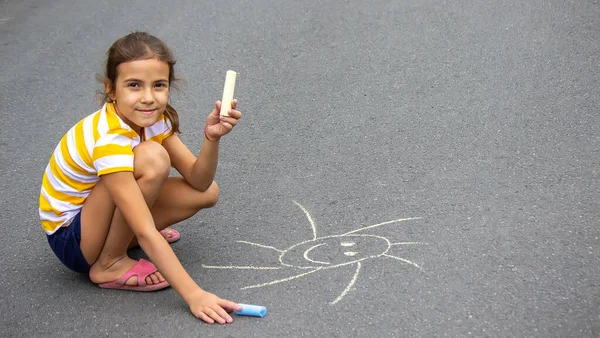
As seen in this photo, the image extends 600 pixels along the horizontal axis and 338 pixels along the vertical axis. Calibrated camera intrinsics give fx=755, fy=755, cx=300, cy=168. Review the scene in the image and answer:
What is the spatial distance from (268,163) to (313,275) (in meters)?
1.19

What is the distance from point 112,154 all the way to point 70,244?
44cm

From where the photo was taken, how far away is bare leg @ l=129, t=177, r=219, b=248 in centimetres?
314

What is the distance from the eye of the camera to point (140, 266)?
9.77 feet

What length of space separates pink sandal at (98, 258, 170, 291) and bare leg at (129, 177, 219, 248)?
227 mm

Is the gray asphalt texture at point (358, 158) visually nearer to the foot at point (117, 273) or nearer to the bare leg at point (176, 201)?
the foot at point (117, 273)

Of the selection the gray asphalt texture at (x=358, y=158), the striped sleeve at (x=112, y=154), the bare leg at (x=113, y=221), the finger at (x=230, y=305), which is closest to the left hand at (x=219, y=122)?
the bare leg at (x=113, y=221)

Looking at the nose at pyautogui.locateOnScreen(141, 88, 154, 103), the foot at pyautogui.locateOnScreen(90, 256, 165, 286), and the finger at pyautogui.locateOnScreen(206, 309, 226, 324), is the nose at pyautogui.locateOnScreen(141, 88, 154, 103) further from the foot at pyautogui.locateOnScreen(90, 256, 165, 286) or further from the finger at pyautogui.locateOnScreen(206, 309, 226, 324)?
the finger at pyautogui.locateOnScreen(206, 309, 226, 324)

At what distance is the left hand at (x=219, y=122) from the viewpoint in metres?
2.87

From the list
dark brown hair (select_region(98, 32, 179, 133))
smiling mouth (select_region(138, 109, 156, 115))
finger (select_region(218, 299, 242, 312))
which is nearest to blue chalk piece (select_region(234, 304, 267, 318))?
finger (select_region(218, 299, 242, 312))

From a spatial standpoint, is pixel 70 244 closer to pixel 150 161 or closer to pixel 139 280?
pixel 139 280

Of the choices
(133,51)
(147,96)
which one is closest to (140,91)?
(147,96)

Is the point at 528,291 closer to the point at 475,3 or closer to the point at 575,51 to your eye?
the point at 575,51

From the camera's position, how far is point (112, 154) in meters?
2.75

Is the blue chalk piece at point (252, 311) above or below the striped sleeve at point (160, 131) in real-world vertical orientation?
below
